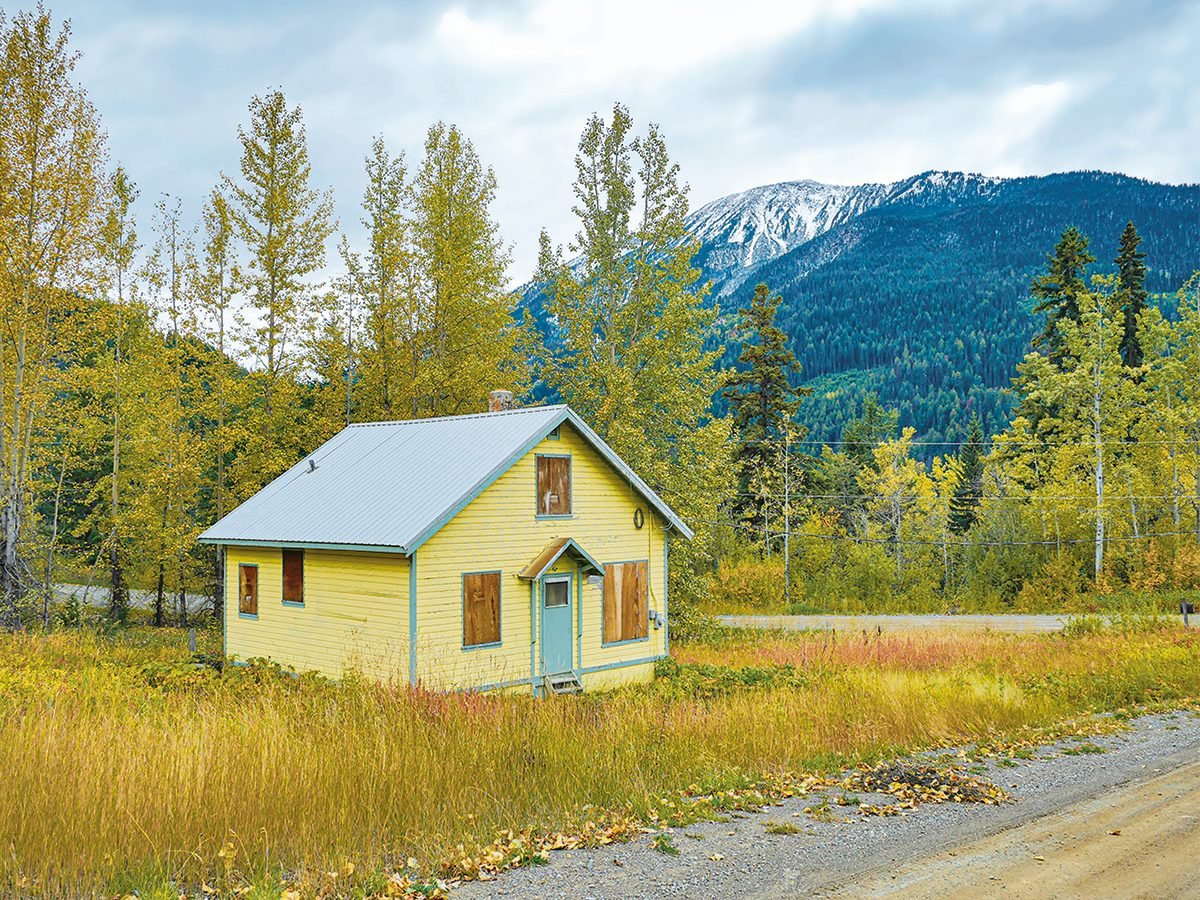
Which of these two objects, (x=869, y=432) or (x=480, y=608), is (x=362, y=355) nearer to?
(x=480, y=608)

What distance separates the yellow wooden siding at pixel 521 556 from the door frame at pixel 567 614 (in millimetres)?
113

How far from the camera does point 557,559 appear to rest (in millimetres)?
18375

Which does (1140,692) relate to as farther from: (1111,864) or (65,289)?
(65,289)

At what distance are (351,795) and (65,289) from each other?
1884cm

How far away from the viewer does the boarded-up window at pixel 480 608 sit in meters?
16.7

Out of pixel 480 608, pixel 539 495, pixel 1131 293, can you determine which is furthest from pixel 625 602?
pixel 1131 293

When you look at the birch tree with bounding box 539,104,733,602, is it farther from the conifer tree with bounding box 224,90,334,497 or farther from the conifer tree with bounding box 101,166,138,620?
the conifer tree with bounding box 101,166,138,620

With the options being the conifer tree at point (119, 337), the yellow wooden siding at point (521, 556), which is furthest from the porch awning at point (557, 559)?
the conifer tree at point (119, 337)

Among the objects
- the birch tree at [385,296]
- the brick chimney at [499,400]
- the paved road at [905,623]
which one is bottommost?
the paved road at [905,623]

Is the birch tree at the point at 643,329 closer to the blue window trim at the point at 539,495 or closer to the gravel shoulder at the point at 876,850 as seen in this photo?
the blue window trim at the point at 539,495

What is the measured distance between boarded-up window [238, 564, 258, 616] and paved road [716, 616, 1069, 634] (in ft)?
57.4

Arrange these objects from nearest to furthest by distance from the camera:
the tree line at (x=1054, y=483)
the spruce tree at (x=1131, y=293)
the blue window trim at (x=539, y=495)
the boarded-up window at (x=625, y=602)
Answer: the blue window trim at (x=539, y=495) → the boarded-up window at (x=625, y=602) → the tree line at (x=1054, y=483) → the spruce tree at (x=1131, y=293)

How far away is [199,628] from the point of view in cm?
2912

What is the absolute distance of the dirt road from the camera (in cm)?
648
